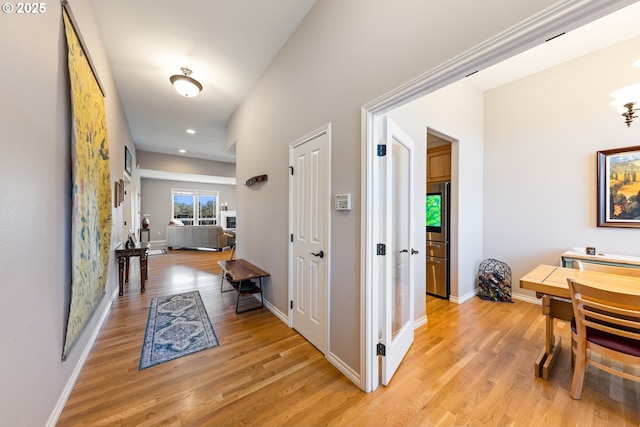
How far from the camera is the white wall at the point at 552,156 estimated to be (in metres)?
2.79

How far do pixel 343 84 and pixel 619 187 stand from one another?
353cm

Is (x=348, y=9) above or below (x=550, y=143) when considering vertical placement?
above

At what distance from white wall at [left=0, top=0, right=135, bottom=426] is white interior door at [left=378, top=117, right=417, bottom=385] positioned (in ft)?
6.44

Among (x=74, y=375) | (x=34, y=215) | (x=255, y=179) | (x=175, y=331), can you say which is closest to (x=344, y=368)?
(x=175, y=331)

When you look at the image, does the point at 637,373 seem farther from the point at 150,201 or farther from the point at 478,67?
the point at 150,201

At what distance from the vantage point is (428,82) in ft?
4.26

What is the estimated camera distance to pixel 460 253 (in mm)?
3338

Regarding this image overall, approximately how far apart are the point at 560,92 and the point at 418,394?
13.8 feet

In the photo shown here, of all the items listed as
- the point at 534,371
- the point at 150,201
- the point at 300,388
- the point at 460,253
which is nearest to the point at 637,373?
the point at 534,371

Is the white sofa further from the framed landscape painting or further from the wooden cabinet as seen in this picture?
the framed landscape painting

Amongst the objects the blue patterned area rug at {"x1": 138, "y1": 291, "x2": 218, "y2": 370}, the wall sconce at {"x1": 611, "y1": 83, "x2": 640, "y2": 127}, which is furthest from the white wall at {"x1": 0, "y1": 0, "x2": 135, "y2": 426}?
the wall sconce at {"x1": 611, "y1": 83, "x2": 640, "y2": 127}

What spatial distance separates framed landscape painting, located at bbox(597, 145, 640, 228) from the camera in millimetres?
2629

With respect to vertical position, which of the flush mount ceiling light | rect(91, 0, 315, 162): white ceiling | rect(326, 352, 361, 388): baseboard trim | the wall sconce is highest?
rect(91, 0, 315, 162): white ceiling

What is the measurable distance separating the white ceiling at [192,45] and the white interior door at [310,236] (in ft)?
4.19
